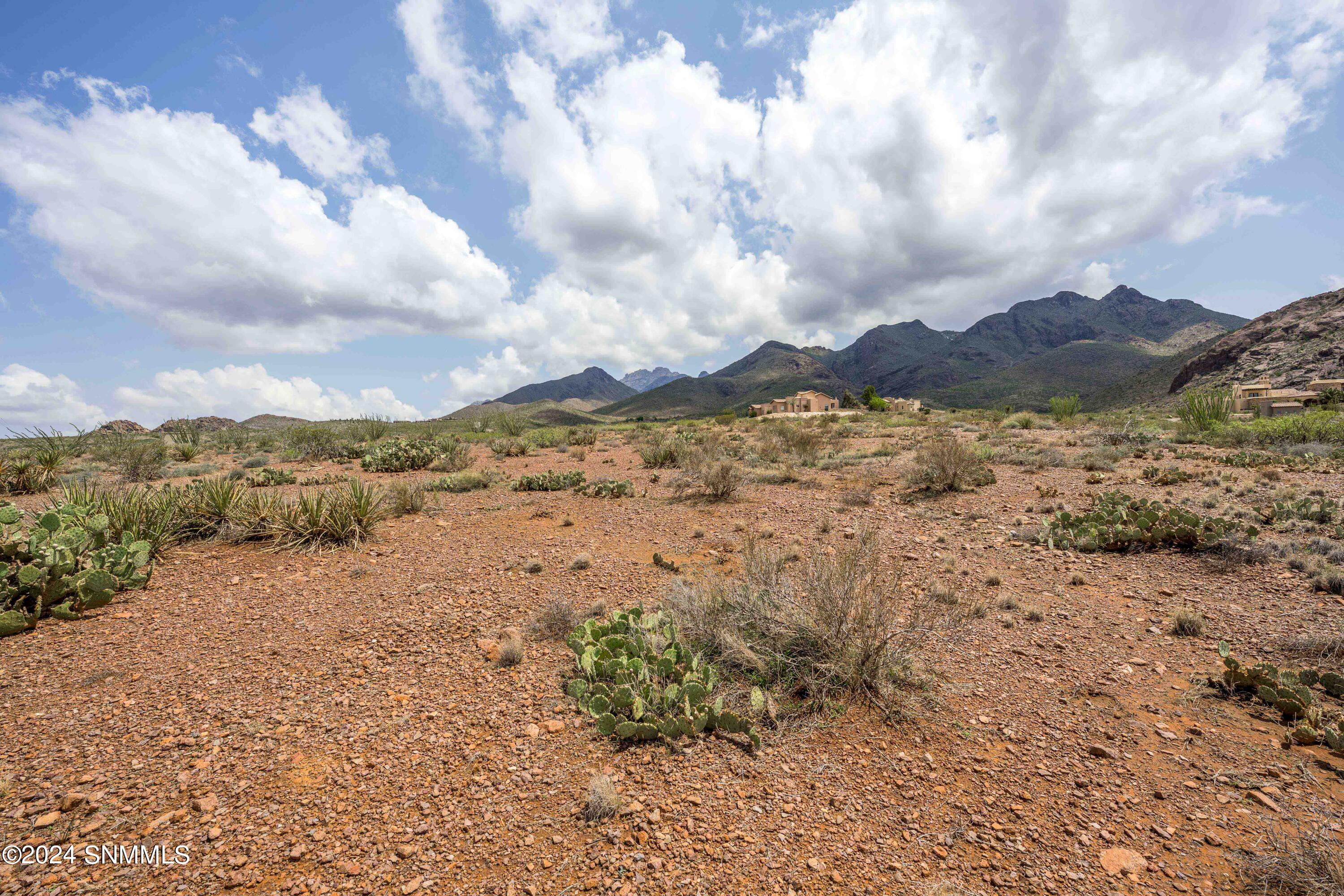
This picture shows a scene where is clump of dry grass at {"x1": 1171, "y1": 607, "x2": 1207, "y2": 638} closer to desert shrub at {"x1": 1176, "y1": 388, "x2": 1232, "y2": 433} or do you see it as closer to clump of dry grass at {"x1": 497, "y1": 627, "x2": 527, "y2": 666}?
clump of dry grass at {"x1": 497, "y1": 627, "x2": 527, "y2": 666}

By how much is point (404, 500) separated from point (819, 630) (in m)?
6.84

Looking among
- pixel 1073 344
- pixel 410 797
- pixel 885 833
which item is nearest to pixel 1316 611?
pixel 885 833

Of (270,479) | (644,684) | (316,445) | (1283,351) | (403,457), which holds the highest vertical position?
(1283,351)

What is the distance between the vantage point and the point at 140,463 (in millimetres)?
12180

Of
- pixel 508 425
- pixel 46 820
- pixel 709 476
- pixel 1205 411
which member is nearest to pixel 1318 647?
pixel 709 476

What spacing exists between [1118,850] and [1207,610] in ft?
11.3

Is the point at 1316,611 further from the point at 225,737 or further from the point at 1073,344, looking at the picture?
the point at 1073,344

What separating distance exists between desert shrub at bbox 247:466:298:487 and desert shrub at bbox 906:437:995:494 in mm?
12976

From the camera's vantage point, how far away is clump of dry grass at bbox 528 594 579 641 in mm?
4195

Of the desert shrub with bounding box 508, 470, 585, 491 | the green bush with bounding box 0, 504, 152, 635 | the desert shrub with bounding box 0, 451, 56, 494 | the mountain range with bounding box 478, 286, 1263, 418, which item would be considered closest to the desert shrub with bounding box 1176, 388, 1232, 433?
the desert shrub with bounding box 508, 470, 585, 491

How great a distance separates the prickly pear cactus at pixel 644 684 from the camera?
3.01m

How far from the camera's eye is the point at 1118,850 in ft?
7.50

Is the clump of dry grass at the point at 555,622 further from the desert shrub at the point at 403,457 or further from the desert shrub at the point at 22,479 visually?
the desert shrub at the point at 22,479

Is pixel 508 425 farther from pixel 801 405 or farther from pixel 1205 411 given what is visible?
pixel 801 405
